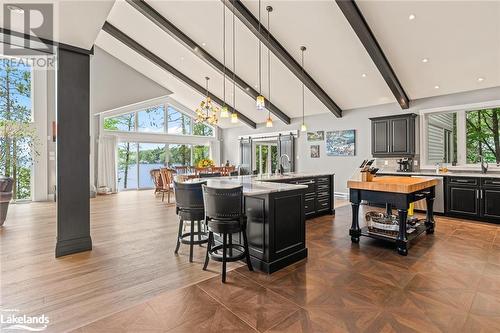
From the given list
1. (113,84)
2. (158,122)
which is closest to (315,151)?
(158,122)

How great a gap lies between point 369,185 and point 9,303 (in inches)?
163

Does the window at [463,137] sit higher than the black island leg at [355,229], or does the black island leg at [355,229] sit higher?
the window at [463,137]

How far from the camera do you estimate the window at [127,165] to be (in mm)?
9953

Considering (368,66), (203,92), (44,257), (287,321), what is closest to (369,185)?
(287,321)

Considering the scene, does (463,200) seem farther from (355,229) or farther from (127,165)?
(127,165)

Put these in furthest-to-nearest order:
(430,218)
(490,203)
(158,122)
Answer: (158,122) → (490,203) → (430,218)

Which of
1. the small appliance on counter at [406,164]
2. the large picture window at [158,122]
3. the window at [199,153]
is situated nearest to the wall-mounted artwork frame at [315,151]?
the small appliance on counter at [406,164]

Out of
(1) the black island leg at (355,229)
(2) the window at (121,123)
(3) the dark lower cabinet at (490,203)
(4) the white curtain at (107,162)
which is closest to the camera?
(1) the black island leg at (355,229)

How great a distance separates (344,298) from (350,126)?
21.5ft

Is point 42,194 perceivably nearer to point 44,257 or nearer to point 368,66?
point 44,257

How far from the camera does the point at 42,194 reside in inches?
305

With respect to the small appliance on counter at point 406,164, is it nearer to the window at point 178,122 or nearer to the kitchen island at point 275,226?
the kitchen island at point 275,226

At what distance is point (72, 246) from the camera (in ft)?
11.3

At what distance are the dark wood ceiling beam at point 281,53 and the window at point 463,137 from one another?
99.7 inches
